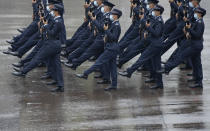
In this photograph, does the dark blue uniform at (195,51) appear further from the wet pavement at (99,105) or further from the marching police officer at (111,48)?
the marching police officer at (111,48)

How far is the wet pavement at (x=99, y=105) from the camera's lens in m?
11.7

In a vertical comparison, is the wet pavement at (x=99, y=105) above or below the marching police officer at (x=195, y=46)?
below

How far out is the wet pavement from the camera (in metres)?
11.7

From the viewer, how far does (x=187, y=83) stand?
587 inches

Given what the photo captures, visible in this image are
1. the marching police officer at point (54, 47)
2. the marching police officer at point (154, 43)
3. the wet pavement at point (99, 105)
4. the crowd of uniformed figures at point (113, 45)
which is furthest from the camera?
the marching police officer at point (154, 43)

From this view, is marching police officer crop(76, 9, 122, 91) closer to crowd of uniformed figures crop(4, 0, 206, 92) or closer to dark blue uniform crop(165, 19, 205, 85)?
crowd of uniformed figures crop(4, 0, 206, 92)

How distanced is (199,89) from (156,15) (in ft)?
5.41

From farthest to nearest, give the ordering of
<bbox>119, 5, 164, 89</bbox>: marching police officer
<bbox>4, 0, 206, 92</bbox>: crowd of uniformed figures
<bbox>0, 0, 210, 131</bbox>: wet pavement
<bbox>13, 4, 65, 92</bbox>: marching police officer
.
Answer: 1. <bbox>119, 5, 164, 89</bbox>: marching police officer
2. <bbox>4, 0, 206, 92</bbox>: crowd of uniformed figures
3. <bbox>13, 4, 65, 92</bbox>: marching police officer
4. <bbox>0, 0, 210, 131</bbox>: wet pavement

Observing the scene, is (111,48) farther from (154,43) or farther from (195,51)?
(195,51)

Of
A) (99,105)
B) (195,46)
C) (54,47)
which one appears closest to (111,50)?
(54,47)

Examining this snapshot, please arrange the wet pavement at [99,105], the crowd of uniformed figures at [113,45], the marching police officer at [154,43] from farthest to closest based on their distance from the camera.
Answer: the marching police officer at [154,43], the crowd of uniformed figures at [113,45], the wet pavement at [99,105]

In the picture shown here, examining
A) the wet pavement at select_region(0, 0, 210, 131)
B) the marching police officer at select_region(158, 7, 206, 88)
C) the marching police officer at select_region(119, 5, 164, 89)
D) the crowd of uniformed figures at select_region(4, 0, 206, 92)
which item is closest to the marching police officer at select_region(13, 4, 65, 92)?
the crowd of uniformed figures at select_region(4, 0, 206, 92)

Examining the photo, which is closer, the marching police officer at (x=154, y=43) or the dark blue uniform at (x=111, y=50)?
the dark blue uniform at (x=111, y=50)

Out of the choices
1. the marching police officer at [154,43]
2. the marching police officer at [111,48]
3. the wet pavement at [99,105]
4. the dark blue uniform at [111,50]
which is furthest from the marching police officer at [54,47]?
the marching police officer at [154,43]
